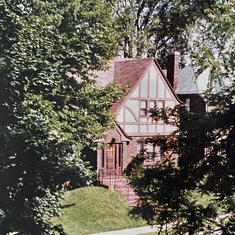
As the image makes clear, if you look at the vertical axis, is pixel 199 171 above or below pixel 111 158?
above

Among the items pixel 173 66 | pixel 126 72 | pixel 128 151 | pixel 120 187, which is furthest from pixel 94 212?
pixel 173 66

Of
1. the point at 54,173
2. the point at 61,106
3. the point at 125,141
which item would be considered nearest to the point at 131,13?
the point at 125,141

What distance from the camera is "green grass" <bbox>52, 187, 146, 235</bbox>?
53.8ft

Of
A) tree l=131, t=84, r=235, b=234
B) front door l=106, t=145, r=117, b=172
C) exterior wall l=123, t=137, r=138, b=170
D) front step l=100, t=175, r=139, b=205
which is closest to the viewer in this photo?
tree l=131, t=84, r=235, b=234

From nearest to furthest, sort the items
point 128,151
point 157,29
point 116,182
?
point 116,182 < point 128,151 < point 157,29

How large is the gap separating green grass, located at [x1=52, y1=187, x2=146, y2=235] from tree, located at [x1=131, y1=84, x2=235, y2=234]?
769cm

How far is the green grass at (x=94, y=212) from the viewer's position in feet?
53.8

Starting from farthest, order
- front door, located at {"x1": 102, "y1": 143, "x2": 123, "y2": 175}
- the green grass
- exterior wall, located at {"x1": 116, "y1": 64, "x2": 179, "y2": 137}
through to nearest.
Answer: exterior wall, located at {"x1": 116, "y1": 64, "x2": 179, "y2": 137} → front door, located at {"x1": 102, "y1": 143, "x2": 123, "y2": 175} → the green grass

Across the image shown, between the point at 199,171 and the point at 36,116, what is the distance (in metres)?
6.28

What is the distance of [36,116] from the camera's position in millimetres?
11781

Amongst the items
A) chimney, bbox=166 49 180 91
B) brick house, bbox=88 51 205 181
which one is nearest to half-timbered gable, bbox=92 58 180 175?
brick house, bbox=88 51 205 181

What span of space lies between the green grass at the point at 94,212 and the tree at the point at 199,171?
7.69m

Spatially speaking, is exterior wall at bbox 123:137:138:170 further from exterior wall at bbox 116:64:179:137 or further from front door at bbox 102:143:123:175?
exterior wall at bbox 116:64:179:137

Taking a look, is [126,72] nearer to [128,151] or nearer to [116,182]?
[128,151]
